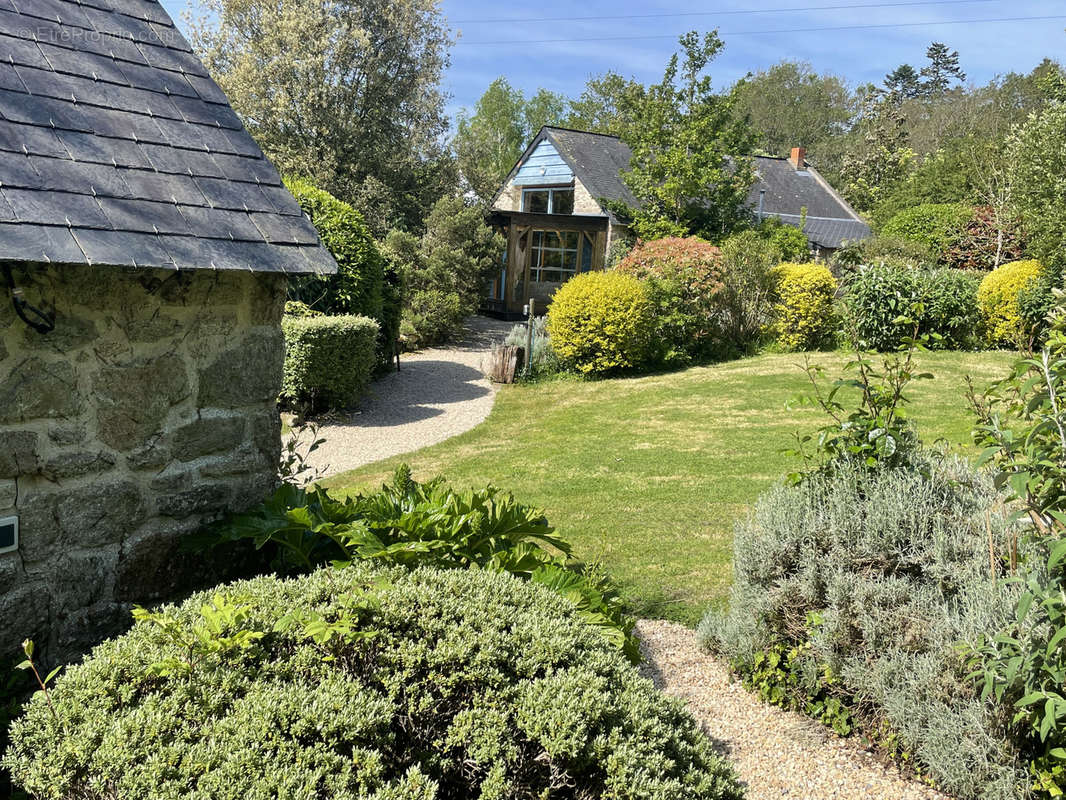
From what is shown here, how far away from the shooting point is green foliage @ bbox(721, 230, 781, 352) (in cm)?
1441

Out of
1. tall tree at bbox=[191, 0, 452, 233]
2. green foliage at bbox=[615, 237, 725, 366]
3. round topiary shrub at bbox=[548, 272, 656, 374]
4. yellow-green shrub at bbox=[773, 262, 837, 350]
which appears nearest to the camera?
round topiary shrub at bbox=[548, 272, 656, 374]

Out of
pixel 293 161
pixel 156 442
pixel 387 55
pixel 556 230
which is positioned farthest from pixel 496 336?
pixel 156 442

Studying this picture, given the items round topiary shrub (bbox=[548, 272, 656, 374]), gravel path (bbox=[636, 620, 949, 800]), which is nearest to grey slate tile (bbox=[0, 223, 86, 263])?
gravel path (bbox=[636, 620, 949, 800])

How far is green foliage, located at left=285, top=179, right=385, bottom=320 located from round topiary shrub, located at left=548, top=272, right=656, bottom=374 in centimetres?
364

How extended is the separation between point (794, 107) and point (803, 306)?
4124cm

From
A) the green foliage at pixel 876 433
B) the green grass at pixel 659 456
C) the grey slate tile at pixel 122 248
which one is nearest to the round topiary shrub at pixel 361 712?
the grey slate tile at pixel 122 248

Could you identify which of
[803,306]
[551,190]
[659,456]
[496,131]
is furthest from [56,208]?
[496,131]

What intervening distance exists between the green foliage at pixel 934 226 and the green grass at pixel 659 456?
9.49 meters

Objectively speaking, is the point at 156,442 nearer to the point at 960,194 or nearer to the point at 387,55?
the point at 387,55

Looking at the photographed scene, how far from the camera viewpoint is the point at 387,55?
2147 centimetres

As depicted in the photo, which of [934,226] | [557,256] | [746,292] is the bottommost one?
[746,292]

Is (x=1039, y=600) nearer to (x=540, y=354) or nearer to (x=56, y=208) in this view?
(x=56, y=208)

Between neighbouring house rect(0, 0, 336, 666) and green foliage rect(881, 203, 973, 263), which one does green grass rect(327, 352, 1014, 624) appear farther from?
green foliage rect(881, 203, 973, 263)

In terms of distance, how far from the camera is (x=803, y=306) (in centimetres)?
1429
